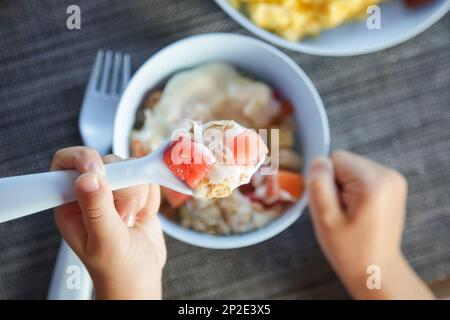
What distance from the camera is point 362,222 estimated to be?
490mm

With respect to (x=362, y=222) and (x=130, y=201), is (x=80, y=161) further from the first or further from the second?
(x=362, y=222)

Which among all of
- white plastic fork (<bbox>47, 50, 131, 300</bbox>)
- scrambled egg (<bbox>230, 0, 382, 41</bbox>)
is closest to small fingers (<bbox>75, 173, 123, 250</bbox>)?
white plastic fork (<bbox>47, 50, 131, 300</bbox>)

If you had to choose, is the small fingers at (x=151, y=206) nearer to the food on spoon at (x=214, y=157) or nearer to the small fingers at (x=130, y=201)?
the small fingers at (x=130, y=201)

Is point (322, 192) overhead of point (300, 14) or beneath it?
beneath

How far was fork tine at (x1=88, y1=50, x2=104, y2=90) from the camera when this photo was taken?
468 mm

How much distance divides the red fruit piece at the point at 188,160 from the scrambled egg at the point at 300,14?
18 centimetres

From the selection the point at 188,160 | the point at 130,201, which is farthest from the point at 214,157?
the point at 130,201

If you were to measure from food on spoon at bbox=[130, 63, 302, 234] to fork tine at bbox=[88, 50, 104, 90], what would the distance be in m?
0.05

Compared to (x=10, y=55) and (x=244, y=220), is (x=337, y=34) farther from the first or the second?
(x=10, y=55)

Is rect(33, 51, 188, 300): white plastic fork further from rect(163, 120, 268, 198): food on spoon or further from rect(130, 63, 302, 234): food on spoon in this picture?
rect(163, 120, 268, 198): food on spoon

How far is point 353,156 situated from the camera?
1.61ft

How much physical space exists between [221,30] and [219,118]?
93 mm

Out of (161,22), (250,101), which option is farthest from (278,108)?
(161,22)

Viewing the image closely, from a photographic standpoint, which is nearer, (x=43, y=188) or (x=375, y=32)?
(x=43, y=188)
